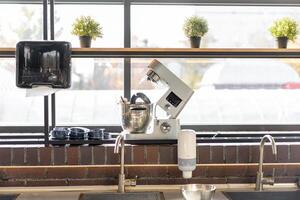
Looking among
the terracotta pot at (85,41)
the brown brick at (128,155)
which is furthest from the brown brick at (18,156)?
the terracotta pot at (85,41)

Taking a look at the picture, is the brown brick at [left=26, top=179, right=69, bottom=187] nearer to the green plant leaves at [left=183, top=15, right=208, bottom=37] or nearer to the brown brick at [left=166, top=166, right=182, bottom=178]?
the brown brick at [left=166, top=166, right=182, bottom=178]

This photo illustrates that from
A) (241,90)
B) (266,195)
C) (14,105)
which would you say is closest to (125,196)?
(266,195)

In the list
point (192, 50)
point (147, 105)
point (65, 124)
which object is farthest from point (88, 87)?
point (192, 50)

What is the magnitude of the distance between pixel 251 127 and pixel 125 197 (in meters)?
1.10

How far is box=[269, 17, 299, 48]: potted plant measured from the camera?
258 cm

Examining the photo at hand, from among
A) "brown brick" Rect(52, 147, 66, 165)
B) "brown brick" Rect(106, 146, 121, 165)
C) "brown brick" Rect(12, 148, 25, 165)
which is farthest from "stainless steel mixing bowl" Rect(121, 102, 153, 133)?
"brown brick" Rect(12, 148, 25, 165)

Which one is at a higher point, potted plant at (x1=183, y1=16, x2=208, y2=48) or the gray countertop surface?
potted plant at (x1=183, y1=16, x2=208, y2=48)

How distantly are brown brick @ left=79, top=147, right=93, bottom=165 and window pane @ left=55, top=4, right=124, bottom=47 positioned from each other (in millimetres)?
816

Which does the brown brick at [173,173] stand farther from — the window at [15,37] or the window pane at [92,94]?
the window at [15,37]

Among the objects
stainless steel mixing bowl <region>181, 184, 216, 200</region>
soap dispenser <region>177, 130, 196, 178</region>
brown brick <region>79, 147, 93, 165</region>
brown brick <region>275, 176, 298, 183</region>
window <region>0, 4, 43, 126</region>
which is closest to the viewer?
stainless steel mixing bowl <region>181, 184, 216, 200</region>

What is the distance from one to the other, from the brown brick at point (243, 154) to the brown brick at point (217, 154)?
107mm

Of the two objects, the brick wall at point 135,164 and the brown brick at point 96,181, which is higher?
the brick wall at point 135,164

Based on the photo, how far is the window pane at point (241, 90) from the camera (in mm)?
3010

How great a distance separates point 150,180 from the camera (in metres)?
2.52
